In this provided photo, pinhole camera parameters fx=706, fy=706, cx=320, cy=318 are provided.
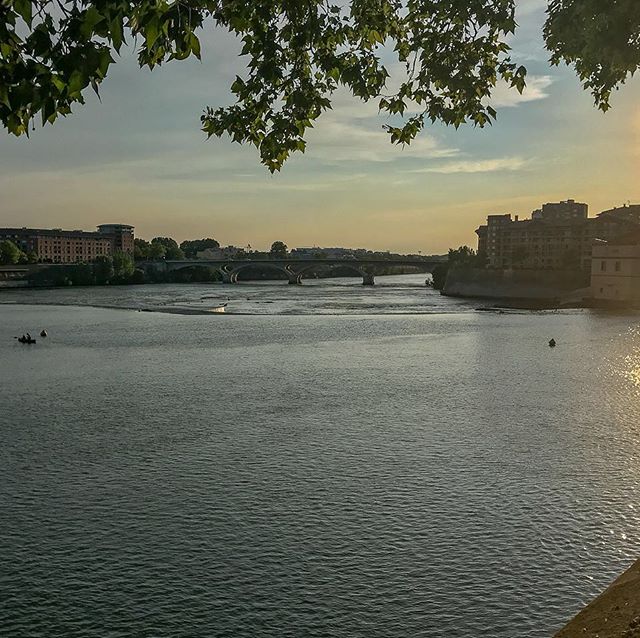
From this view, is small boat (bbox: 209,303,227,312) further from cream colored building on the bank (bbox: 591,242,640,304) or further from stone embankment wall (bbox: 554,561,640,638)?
Answer: stone embankment wall (bbox: 554,561,640,638)

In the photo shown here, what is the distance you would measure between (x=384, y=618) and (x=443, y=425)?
10.9 m

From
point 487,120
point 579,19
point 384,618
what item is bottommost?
point 384,618

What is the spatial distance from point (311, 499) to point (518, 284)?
87993 millimetres

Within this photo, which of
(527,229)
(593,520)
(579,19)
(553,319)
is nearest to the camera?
(579,19)

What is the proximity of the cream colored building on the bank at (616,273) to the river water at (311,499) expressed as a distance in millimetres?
51546

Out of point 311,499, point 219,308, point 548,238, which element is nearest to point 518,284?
point 548,238

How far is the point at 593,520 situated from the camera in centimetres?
1217

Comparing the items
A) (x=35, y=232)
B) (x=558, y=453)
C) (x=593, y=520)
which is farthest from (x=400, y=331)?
(x=35, y=232)

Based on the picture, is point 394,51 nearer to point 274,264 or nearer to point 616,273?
point 616,273

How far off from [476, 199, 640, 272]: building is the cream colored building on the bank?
949 inches

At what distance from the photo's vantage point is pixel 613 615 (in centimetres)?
755

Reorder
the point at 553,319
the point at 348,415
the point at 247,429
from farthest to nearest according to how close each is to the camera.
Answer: the point at 553,319, the point at 348,415, the point at 247,429

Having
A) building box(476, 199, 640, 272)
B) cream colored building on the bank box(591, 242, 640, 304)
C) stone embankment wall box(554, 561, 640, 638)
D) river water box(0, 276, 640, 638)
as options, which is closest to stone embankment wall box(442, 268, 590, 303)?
cream colored building on the bank box(591, 242, 640, 304)

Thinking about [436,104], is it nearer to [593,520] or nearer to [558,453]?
[593,520]
